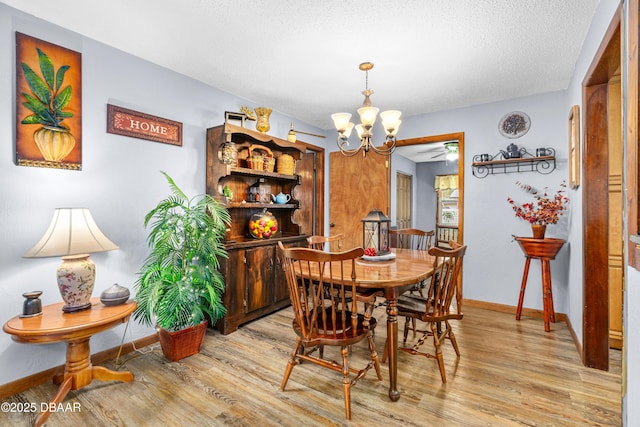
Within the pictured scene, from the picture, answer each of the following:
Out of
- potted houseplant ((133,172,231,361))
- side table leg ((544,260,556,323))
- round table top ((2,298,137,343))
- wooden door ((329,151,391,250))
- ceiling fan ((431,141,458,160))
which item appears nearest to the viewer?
round table top ((2,298,137,343))

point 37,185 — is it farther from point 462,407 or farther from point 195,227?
point 462,407

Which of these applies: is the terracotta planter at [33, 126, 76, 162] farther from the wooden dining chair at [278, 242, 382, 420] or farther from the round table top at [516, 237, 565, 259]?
the round table top at [516, 237, 565, 259]

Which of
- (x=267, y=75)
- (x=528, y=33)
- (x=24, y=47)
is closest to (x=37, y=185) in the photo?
(x=24, y=47)

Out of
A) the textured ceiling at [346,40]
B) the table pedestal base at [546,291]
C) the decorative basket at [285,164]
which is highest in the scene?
the textured ceiling at [346,40]

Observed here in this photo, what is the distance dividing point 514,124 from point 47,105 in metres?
4.31

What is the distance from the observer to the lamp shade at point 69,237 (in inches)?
72.1

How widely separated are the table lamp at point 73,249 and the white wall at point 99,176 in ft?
0.91

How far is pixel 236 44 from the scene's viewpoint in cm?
240

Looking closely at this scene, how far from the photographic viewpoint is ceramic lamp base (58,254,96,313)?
1.90 meters

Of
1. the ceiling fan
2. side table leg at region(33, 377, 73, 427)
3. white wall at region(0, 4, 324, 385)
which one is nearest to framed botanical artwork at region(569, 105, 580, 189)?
the ceiling fan

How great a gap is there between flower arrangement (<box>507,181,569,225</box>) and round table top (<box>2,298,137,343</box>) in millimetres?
3688

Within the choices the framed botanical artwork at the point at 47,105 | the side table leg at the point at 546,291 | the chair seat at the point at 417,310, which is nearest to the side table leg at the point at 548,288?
the side table leg at the point at 546,291

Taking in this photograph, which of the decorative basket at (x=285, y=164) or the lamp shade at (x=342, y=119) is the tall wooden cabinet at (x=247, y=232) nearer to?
the decorative basket at (x=285, y=164)

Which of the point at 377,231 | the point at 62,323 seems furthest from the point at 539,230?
the point at 62,323
